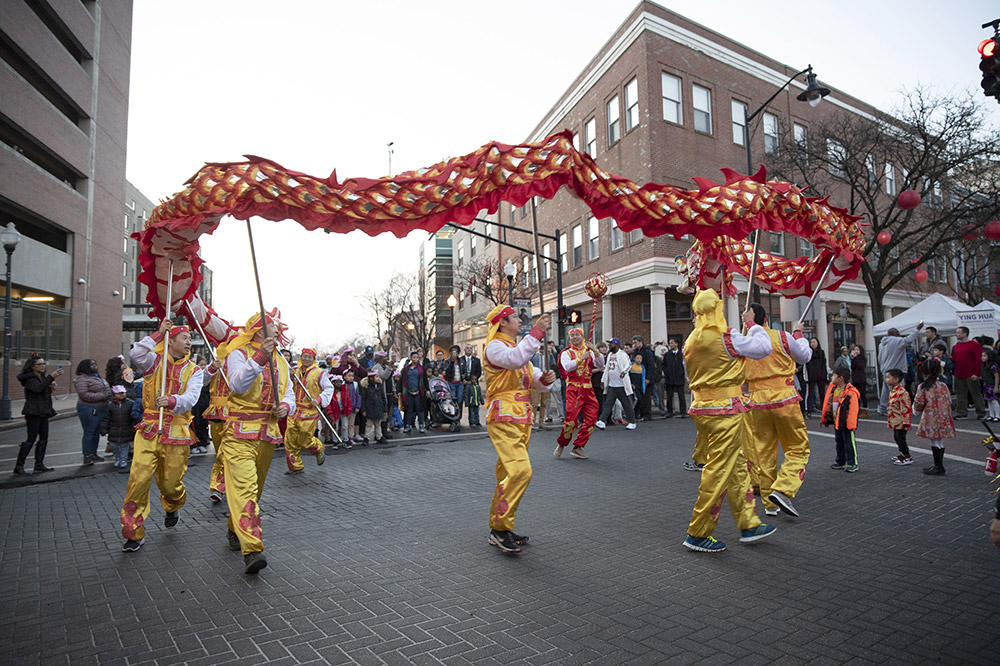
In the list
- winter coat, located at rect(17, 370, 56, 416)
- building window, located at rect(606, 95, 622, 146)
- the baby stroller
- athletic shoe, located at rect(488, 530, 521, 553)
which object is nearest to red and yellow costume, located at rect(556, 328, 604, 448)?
athletic shoe, located at rect(488, 530, 521, 553)

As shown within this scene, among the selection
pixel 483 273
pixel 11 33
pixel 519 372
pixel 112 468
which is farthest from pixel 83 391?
pixel 483 273

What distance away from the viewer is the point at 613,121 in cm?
2422

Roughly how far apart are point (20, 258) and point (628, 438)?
77.6ft

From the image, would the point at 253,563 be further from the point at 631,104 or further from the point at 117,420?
the point at 631,104

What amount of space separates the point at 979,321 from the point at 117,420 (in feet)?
68.0

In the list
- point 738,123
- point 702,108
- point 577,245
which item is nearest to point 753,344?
point 702,108

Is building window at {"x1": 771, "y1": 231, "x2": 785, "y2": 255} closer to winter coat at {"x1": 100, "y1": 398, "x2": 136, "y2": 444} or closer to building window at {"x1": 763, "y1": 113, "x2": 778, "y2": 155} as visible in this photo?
building window at {"x1": 763, "y1": 113, "x2": 778, "y2": 155}

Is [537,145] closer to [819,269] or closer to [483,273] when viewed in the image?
[819,269]

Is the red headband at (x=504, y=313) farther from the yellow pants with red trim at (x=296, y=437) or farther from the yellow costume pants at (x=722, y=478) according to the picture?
the yellow pants with red trim at (x=296, y=437)

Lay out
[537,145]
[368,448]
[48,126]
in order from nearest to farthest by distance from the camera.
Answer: [537,145], [368,448], [48,126]

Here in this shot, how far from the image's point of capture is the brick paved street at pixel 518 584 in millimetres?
3248

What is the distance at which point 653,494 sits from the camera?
23.0 feet

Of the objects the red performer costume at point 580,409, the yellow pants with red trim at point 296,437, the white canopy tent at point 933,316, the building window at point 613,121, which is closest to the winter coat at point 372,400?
the yellow pants with red trim at point 296,437

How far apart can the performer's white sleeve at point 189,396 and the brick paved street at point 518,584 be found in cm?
124
